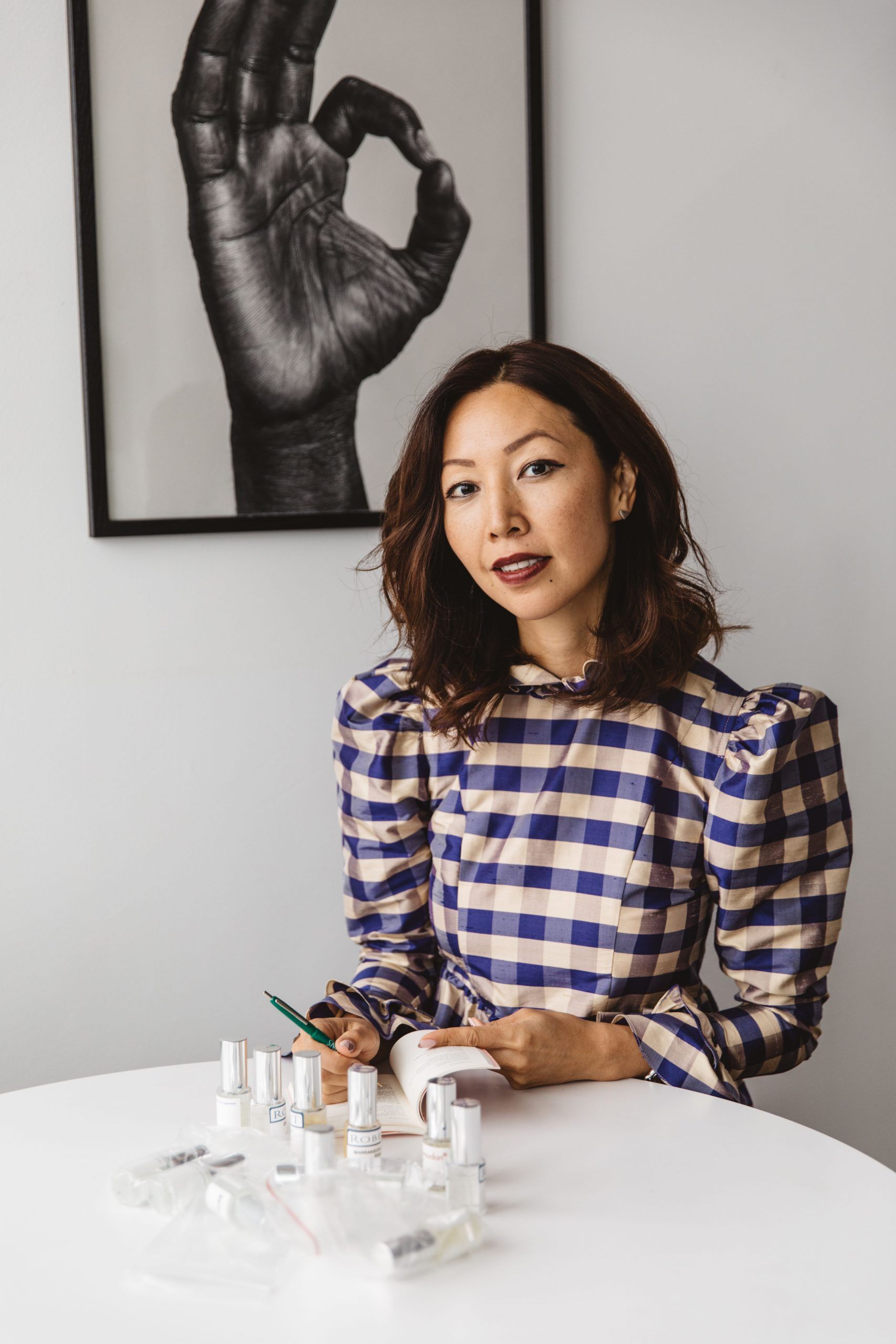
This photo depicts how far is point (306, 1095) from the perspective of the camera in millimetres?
946

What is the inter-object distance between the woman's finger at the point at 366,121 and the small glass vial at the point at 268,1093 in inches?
45.1

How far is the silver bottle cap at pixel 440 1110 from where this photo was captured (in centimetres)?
90

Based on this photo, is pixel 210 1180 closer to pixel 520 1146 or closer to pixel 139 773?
pixel 520 1146

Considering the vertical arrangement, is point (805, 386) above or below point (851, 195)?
below

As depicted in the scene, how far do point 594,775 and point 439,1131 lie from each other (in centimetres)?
47

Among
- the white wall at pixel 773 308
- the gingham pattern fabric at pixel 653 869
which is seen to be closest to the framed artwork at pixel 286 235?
the white wall at pixel 773 308

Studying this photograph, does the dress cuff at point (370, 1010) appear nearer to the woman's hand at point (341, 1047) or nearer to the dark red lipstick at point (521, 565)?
the woman's hand at point (341, 1047)

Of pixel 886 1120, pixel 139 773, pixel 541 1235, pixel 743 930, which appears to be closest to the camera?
pixel 541 1235

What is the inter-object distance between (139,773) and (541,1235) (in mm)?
910

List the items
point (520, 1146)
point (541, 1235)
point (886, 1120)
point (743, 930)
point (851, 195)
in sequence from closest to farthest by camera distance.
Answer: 1. point (541, 1235)
2. point (520, 1146)
3. point (743, 930)
4. point (851, 195)
5. point (886, 1120)

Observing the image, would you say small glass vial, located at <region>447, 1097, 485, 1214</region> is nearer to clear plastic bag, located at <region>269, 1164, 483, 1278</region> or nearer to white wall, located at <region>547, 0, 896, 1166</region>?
clear plastic bag, located at <region>269, 1164, 483, 1278</region>

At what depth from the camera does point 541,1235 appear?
841 mm

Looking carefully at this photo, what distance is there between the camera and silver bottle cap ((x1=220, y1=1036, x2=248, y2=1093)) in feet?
3.30

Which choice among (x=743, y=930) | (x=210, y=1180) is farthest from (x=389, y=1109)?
(x=743, y=930)
